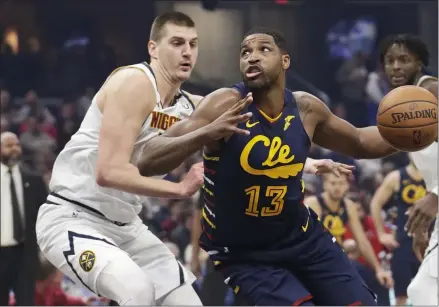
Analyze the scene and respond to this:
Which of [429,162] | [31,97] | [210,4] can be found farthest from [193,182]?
[31,97]

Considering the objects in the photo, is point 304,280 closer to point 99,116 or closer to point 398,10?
point 99,116

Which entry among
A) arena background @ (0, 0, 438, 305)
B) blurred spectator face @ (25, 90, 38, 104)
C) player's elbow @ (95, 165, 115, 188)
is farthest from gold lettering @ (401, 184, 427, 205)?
blurred spectator face @ (25, 90, 38, 104)

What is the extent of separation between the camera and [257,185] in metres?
4.39

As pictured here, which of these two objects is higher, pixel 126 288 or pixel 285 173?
pixel 285 173

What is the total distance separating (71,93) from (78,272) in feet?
22.9

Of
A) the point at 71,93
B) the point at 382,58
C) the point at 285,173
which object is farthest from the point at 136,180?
the point at 71,93

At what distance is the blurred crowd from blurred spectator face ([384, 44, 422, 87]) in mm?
4451

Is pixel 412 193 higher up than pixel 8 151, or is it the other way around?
pixel 8 151

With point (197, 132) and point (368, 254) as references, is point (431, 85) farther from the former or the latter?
point (368, 254)

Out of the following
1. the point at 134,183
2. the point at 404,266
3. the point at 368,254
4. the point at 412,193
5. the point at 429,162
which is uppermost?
the point at 134,183

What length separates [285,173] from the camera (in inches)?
175

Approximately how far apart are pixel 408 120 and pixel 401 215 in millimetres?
3400

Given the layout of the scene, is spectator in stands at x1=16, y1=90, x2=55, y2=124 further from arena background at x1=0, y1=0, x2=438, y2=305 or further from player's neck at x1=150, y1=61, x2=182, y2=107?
player's neck at x1=150, y1=61, x2=182, y2=107

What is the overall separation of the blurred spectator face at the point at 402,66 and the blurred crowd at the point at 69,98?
4.45 meters
